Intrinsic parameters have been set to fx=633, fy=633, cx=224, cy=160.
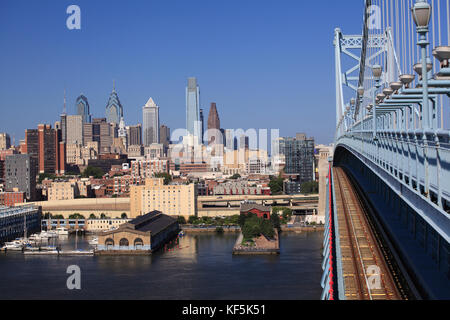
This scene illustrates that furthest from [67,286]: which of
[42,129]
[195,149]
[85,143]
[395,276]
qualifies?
[85,143]

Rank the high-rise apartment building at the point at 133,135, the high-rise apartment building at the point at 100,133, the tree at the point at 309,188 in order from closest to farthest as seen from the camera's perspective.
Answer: the tree at the point at 309,188 < the high-rise apartment building at the point at 100,133 < the high-rise apartment building at the point at 133,135

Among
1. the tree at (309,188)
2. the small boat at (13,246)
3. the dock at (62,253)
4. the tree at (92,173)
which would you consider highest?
the tree at (92,173)

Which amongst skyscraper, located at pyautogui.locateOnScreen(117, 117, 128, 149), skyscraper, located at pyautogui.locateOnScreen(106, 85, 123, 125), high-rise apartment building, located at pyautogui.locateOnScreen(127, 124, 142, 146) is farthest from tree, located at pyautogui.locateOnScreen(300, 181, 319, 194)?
skyscraper, located at pyautogui.locateOnScreen(106, 85, 123, 125)

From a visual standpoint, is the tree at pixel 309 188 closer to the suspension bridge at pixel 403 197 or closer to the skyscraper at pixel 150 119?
the suspension bridge at pixel 403 197

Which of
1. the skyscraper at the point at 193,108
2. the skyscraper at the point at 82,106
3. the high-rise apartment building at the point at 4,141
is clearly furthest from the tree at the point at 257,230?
the skyscraper at the point at 82,106

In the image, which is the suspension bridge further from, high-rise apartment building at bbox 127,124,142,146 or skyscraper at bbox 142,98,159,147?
skyscraper at bbox 142,98,159,147

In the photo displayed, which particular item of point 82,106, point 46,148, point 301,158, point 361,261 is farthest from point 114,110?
point 361,261
